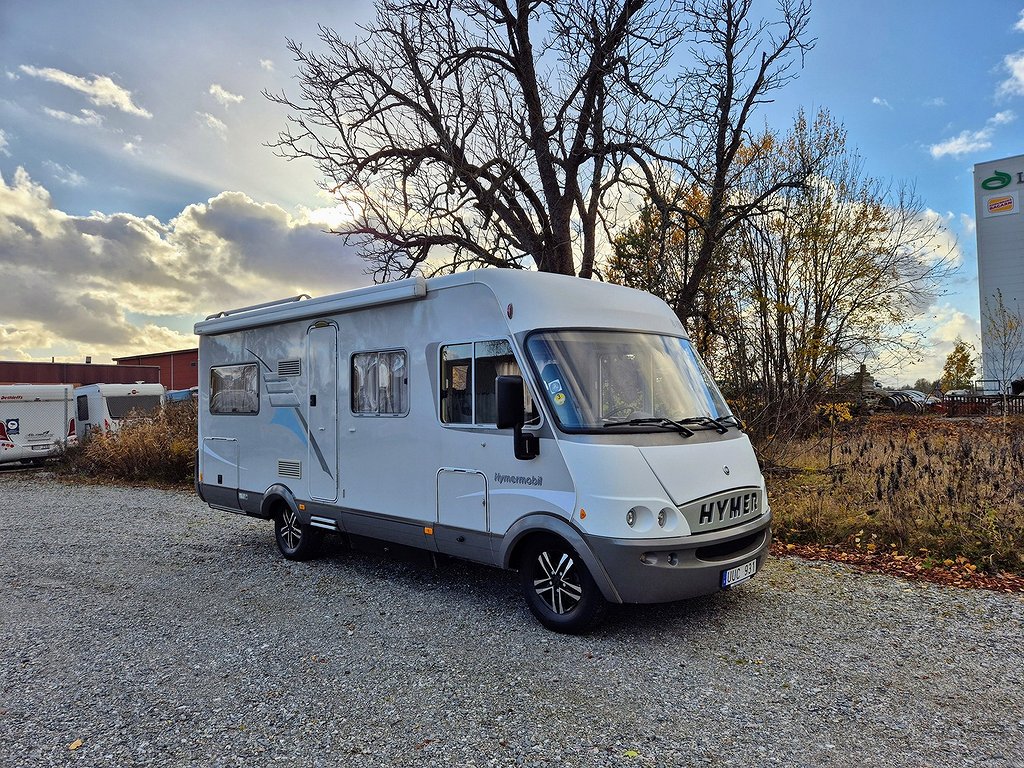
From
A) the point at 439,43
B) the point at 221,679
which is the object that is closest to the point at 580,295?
the point at 221,679

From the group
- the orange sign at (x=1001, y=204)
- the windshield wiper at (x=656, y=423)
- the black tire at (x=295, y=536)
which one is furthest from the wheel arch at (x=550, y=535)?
the orange sign at (x=1001, y=204)

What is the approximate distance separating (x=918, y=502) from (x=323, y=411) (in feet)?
21.4

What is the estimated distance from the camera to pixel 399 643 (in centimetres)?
487

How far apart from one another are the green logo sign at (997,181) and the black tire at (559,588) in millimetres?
49379

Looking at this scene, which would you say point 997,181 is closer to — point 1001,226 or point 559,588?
point 1001,226

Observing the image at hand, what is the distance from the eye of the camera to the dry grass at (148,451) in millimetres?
14758

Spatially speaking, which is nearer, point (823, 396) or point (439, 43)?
point (823, 396)

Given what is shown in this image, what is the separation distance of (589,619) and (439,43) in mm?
11725

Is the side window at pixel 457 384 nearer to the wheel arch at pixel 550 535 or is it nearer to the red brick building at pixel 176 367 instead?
the wheel arch at pixel 550 535

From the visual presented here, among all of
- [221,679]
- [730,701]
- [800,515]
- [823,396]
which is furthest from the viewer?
[823,396]

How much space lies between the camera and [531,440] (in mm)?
4816

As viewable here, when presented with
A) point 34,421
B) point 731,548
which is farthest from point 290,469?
point 34,421

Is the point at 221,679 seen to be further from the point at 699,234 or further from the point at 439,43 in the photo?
the point at 439,43

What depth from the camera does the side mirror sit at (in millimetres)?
4703
